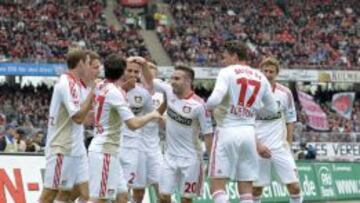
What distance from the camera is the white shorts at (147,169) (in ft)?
43.4

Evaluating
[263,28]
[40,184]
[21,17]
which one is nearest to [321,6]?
[263,28]

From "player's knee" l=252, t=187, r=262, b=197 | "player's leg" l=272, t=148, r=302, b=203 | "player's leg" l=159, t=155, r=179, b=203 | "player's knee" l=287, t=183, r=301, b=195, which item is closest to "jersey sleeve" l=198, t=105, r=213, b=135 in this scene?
"player's leg" l=159, t=155, r=179, b=203

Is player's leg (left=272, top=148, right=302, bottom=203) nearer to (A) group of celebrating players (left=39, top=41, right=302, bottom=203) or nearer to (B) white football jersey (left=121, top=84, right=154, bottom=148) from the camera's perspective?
(A) group of celebrating players (left=39, top=41, right=302, bottom=203)

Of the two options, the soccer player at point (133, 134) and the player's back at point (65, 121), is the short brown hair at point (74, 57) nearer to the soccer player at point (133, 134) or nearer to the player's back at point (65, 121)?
the player's back at point (65, 121)

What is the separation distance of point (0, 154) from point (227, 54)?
6.32m

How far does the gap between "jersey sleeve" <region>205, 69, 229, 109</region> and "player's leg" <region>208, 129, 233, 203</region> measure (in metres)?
0.56

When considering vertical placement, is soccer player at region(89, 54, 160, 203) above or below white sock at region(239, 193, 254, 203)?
above

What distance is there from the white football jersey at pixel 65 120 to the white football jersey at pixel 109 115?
0.90ft

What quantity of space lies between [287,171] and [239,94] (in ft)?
8.59

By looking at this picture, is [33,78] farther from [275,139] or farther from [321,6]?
[275,139]

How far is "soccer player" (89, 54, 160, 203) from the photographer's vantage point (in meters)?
10.7

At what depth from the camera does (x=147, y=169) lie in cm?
1335

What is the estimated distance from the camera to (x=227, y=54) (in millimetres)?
11523

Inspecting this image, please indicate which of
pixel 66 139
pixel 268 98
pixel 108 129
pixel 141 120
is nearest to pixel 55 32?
pixel 268 98
